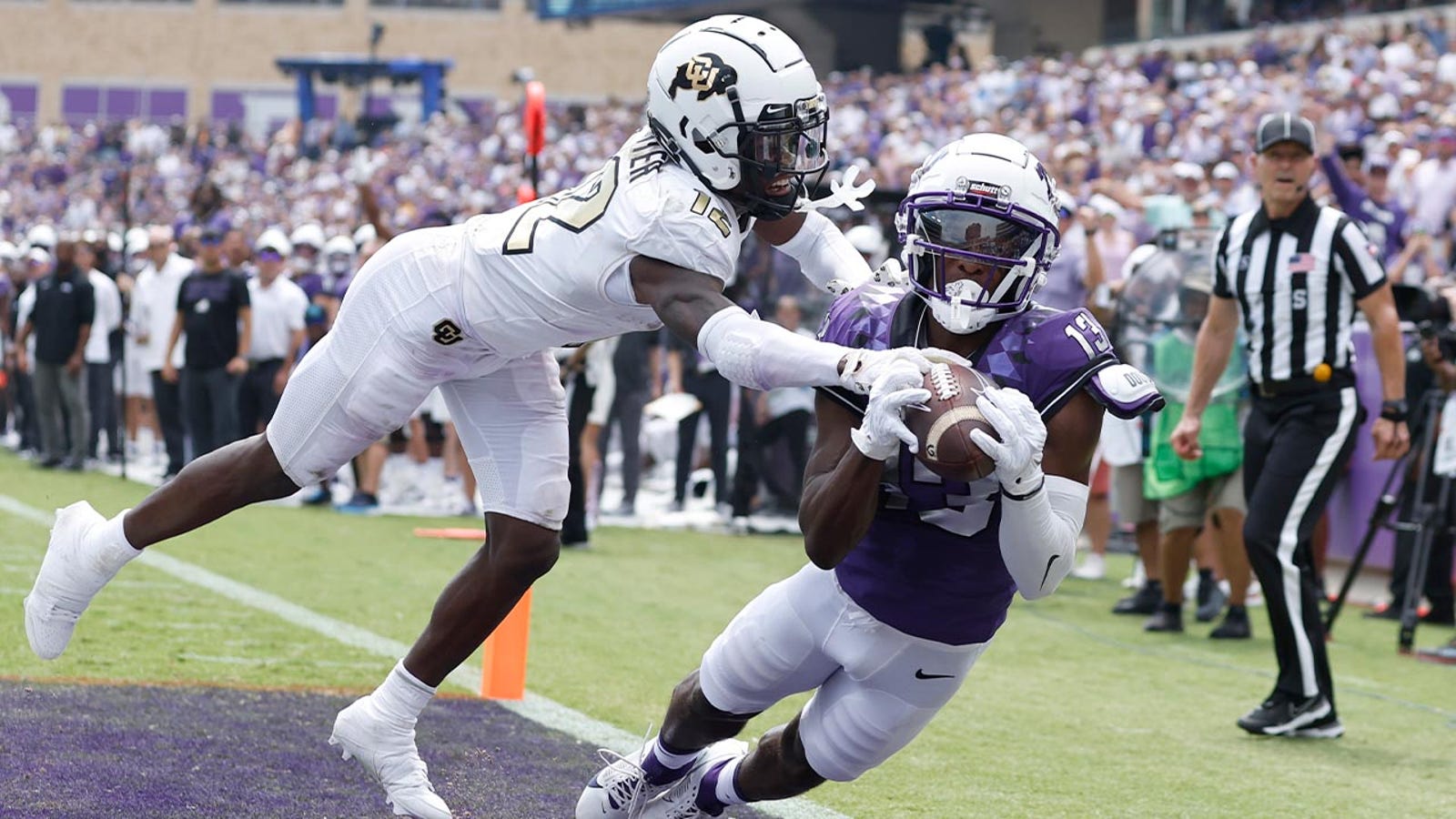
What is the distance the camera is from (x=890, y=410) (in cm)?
289

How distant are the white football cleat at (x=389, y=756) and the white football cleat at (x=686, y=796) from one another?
460 millimetres

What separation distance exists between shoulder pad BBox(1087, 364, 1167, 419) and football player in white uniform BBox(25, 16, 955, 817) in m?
0.59

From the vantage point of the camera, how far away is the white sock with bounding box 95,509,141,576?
4238 millimetres

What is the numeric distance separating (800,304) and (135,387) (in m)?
6.05

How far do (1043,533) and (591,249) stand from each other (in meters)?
1.17

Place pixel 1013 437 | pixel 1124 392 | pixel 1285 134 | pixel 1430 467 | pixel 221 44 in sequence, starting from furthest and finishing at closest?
1. pixel 221 44
2. pixel 1430 467
3. pixel 1285 134
4. pixel 1124 392
5. pixel 1013 437

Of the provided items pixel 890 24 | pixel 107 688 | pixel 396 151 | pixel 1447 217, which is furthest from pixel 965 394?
pixel 890 24

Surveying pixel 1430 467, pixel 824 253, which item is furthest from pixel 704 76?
pixel 1430 467

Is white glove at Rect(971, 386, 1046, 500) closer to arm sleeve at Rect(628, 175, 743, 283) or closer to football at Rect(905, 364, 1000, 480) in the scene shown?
football at Rect(905, 364, 1000, 480)

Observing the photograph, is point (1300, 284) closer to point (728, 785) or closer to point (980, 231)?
point (980, 231)

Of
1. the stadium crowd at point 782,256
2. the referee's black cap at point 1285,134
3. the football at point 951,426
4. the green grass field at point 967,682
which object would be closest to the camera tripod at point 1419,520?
the green grass field at point 967,682

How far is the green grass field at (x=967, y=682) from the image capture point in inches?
188

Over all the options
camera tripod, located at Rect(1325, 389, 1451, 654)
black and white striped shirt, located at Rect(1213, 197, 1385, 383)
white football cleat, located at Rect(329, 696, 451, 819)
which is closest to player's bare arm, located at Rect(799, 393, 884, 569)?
white football cleat, located at Rect(329, 696, 451, 819)

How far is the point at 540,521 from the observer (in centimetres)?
416
